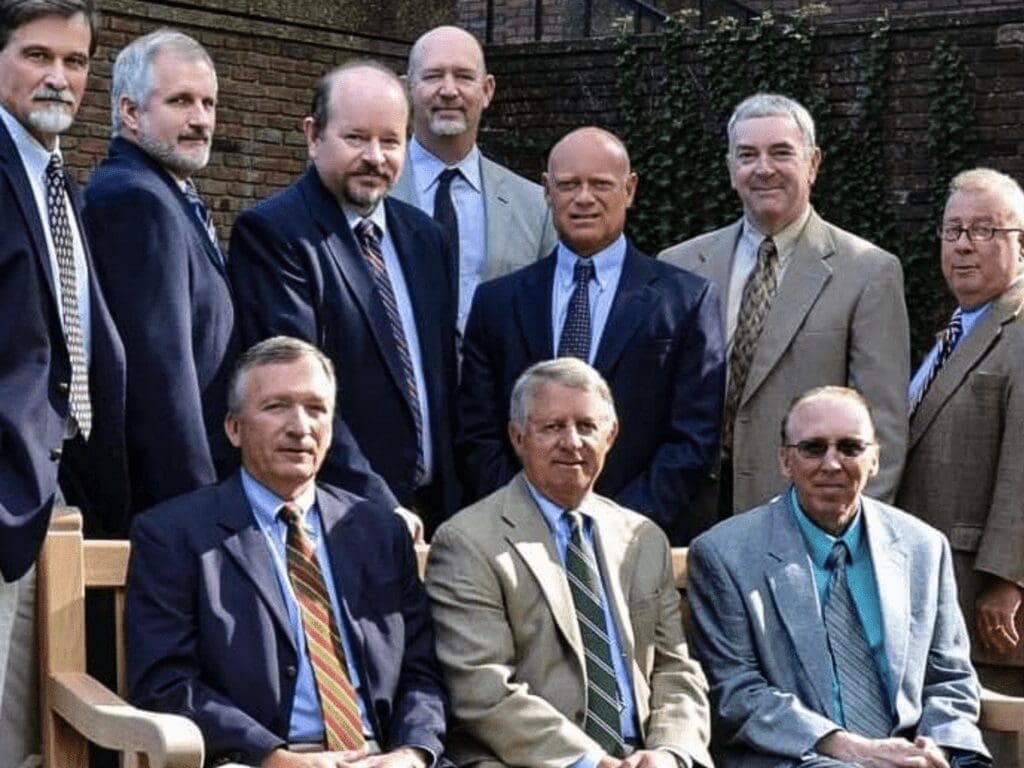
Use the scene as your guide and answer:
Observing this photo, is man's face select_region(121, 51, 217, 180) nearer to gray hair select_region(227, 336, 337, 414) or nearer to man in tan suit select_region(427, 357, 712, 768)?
gray hair select_region(227, 336, 337, 414)

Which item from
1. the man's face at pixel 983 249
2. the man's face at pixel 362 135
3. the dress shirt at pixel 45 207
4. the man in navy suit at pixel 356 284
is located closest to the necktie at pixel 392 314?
the man in navy suit at pixel 356 284

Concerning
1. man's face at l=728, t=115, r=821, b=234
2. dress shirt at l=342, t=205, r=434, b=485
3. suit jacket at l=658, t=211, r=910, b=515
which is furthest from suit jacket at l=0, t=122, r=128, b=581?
man's face at l=728, t=115, r=821, b=234

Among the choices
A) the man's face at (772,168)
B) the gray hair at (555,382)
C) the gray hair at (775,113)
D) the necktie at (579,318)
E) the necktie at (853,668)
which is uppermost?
the gray hair at (775,113)

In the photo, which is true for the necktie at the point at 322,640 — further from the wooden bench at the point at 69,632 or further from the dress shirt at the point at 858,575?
the dress shirt at the point at 858,575

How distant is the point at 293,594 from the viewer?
4.95 meters

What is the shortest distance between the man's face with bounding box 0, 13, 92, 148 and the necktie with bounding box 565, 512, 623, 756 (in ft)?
5.40

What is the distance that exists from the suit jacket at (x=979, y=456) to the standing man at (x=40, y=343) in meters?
2.48

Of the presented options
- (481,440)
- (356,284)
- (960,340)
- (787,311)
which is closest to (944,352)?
(960,340)

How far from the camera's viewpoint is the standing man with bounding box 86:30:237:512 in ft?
16.9

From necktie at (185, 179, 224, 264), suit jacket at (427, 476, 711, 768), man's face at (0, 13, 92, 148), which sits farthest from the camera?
necktie at (185, 179, 224, 264)

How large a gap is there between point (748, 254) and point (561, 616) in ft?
5.52

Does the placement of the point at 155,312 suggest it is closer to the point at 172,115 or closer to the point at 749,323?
the point at 172,115

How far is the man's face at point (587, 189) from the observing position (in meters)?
6.10

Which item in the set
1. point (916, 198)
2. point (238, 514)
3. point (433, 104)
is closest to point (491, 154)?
point (916, 198)
